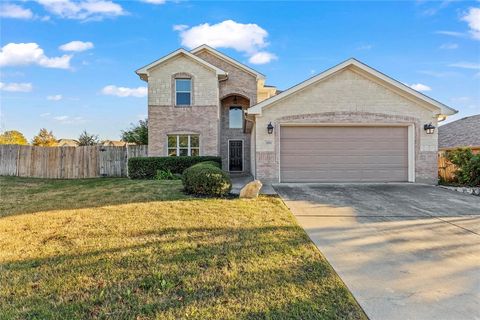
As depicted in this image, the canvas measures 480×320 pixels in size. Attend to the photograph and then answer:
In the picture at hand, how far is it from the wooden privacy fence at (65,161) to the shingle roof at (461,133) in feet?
69.3

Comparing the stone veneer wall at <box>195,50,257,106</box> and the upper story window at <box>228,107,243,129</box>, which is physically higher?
the stone veneer wall at <box>195,50,257,106</box>

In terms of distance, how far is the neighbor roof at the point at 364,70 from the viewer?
11.2 m

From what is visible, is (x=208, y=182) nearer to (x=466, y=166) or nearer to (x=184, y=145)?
(x=184, y=145)

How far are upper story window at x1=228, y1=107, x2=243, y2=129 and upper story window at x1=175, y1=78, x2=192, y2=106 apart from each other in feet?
13.5

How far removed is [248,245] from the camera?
14.6 feet

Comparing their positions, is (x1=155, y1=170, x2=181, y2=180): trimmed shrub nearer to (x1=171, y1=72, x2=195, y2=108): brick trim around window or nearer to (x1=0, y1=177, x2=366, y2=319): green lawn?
(x1=171, y1=72, x2=195, y2=108): brick trim around window

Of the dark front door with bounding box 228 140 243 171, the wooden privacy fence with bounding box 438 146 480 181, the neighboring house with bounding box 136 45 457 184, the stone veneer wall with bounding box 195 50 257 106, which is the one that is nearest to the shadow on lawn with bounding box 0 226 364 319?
the neighboring house with bounding box 136 45 457 184

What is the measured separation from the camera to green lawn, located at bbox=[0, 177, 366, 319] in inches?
108

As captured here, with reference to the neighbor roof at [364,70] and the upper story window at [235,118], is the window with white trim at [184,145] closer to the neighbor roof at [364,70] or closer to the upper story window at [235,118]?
the upper story window at [235,118]

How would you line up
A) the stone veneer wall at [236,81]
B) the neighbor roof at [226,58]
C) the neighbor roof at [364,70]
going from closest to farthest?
1. the neighbor roof at [364,70]
2. the neighbor roof at [226,58]
3. the stone veneer wall at [236,81]

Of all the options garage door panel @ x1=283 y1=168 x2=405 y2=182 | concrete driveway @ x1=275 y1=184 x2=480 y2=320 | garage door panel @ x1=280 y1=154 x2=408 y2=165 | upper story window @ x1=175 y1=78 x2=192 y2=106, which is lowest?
concrete driveway @ x1=275 y1=184 x2=480 y2=320

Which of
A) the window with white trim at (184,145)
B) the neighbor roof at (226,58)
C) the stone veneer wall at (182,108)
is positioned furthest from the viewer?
the neighbor roof at (226,58)

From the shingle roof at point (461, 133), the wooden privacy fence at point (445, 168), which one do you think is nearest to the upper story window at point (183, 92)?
the wooden privacy fence at point (445, 168)

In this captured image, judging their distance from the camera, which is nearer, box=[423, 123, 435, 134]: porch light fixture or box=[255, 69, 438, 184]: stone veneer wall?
box=[423, 123, 435, 134]: porch light fixture
